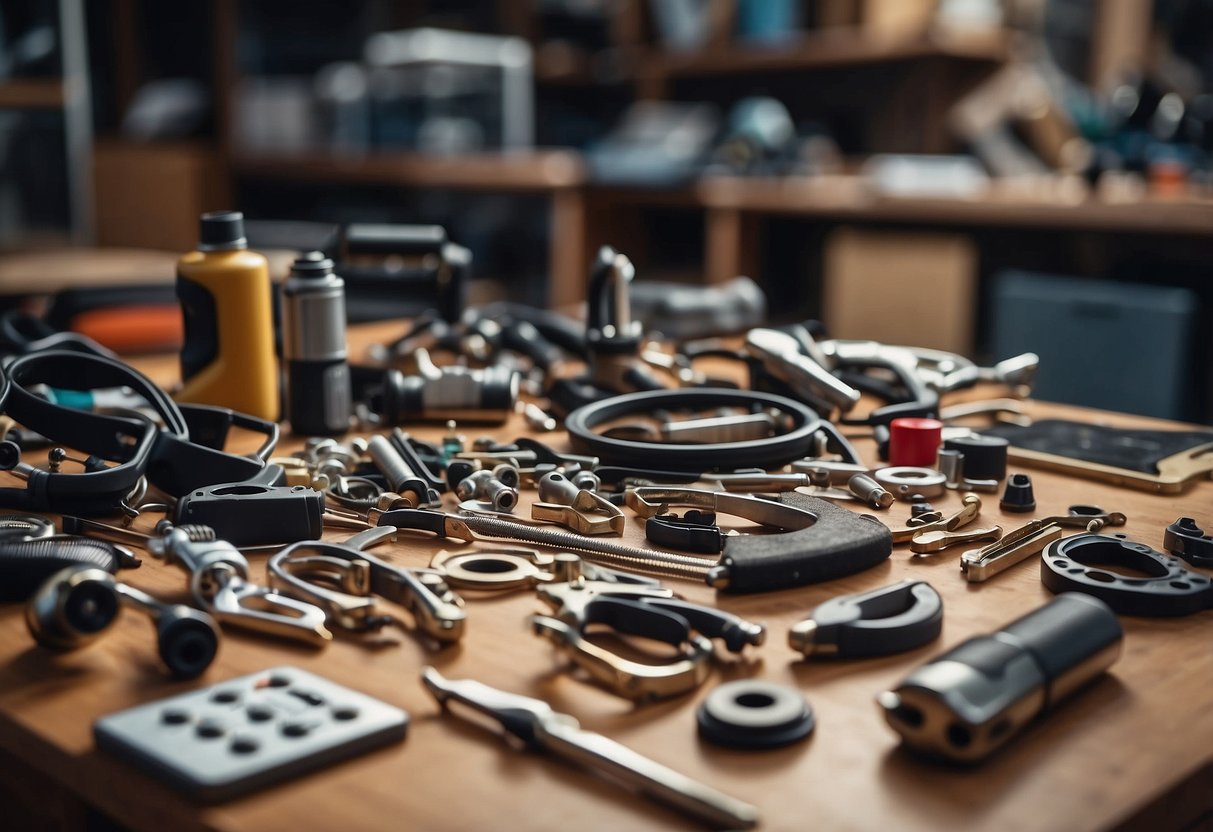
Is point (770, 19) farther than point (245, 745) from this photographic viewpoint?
Yes

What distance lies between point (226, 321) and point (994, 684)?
0.79m

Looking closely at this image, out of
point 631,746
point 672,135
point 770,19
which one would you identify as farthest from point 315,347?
point 770,19

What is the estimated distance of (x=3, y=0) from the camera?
3.03m

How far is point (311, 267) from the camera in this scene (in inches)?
40.3

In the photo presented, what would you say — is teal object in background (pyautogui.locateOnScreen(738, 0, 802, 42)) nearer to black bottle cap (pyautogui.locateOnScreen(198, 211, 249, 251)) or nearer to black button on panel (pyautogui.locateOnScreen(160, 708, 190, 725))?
black bottle cap (pyautogui.locateOnScreen(198, 211, 249, 251))

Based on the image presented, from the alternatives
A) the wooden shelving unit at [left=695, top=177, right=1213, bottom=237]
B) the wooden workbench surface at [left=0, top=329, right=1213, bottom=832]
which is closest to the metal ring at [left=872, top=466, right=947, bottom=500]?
the wooden workbench surface at [left=0, top=329, right=1213, bottom=832]

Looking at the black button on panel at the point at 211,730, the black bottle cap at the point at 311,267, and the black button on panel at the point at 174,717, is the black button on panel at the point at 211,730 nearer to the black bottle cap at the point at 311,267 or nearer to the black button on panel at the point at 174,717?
the black button on panel at the point at 174,717

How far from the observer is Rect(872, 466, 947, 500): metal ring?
84 centimetres

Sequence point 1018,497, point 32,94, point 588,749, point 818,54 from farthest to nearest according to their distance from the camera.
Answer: point 818,54 < point 32,94 < point 1018,497 < point 588,749

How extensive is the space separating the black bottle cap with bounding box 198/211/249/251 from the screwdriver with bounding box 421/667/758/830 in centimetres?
63

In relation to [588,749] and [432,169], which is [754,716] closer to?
[588,749]

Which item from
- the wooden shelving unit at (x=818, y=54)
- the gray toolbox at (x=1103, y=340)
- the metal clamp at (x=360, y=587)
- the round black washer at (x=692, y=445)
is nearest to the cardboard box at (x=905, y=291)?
the gray toolbox at (x=1103, y=340)

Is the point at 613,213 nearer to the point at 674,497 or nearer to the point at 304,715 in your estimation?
the point at 674,497

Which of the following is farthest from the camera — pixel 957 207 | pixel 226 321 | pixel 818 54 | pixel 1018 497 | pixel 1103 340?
pixel 818 54
